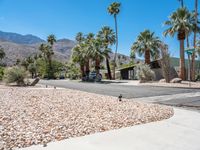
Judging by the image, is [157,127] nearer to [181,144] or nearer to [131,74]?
[181,144]

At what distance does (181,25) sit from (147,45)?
1031 centimetres

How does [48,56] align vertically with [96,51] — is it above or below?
above

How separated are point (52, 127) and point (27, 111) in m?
2.23

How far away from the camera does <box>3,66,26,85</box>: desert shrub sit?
21219mm

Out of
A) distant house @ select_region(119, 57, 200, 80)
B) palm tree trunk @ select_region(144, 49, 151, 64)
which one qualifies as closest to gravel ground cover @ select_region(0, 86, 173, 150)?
distant house @ select_region(119, 57, 200, 80)

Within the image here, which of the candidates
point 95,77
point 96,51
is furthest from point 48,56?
point 95,77

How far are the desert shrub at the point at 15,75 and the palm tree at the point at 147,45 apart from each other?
26588 millimetres

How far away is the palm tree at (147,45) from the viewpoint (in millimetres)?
42684

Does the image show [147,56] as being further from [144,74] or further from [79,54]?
[79,54]

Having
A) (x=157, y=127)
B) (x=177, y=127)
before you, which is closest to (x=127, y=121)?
(x=157, y=127)

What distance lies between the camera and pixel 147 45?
42.7m

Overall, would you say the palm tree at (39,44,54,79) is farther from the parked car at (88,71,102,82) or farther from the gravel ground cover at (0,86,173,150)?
the gravel ground cover at (0,86,173,150)

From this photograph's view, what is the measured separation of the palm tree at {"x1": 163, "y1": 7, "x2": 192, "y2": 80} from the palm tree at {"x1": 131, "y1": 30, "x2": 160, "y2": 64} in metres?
8.43

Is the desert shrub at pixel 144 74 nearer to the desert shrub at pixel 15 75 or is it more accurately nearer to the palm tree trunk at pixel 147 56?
the palm tree trunk at pixel 147 56
